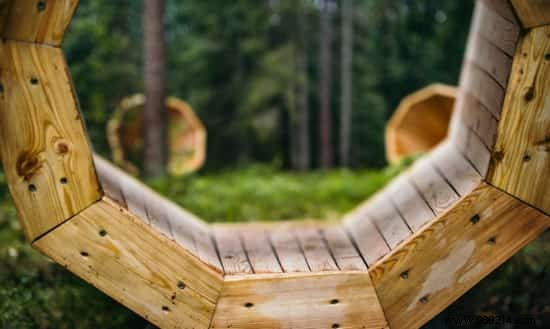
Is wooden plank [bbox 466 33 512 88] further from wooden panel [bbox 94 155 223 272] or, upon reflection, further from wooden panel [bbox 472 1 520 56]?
wooden panel [bbox 94 155 223 272]

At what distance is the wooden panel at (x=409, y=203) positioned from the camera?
2705 millimetres

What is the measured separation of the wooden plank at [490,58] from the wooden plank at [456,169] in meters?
0.47

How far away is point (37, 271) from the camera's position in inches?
139

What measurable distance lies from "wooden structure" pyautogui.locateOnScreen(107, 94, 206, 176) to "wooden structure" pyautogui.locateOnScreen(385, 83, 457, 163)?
3.60 m

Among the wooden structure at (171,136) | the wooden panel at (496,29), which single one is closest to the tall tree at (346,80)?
the wooden structure at (171,136)

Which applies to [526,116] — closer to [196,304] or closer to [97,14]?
[196,304]

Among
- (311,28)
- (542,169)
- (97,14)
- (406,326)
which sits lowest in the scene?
(406,326)

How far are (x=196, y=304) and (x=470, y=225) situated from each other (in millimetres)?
1323

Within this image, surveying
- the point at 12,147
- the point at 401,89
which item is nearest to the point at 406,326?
the point at 12,147

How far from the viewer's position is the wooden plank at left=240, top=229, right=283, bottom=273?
8.88 ft

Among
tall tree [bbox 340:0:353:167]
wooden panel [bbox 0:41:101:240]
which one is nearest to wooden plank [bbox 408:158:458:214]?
wooden panel [bbox 0:41:101:240]

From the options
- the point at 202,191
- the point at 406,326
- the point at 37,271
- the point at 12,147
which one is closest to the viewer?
the point at 12,147

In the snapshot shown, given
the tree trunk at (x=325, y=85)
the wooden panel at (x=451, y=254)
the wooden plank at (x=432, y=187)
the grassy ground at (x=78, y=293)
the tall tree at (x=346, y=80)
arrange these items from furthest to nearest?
the tall tree at (x=346, y=80)
the tree trunk at (x=325, y=85)
the grassy ground at (x=78, y=293)
the wooden plank at (x=432, y=187)
the wooden panel at (x=451, y=254)

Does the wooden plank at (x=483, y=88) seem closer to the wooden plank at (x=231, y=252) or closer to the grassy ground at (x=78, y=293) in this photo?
the grassy ground at (x=78, y=293)
